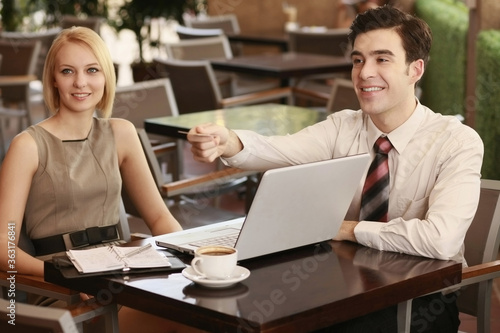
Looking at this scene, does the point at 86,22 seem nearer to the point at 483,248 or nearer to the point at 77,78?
the point at 77,78

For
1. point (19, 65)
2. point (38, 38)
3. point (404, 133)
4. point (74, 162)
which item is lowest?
point (19, 65)

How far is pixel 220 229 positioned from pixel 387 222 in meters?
0.48

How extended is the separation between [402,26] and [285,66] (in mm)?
3890

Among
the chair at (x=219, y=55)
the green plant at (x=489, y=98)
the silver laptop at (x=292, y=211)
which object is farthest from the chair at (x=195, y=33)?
the silver laptop at (x=292, y=211)

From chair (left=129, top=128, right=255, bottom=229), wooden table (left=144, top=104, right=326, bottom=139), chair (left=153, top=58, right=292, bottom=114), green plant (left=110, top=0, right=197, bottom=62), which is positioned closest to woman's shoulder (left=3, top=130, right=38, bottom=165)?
chair (left=129, top=128, right=255, bottom=229)

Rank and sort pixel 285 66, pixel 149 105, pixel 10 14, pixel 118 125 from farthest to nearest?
pixel 10 14 < pixel 285 66 < pixel 149 105 < pixel 118 125

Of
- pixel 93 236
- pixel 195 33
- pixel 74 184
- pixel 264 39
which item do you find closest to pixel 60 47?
pixel 74 184

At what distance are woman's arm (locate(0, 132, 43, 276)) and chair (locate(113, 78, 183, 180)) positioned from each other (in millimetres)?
1782

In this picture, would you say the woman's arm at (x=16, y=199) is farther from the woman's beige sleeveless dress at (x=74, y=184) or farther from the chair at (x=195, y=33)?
the chair at (x=195, y=33)

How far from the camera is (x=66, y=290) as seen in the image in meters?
2.50

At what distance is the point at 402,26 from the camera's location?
274cm

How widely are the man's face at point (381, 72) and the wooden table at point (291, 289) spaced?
18.5 inches

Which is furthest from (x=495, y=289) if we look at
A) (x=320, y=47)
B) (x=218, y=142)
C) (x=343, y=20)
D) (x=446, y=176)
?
(x=343, y=20)

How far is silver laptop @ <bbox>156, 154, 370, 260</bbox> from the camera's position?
225 cm
